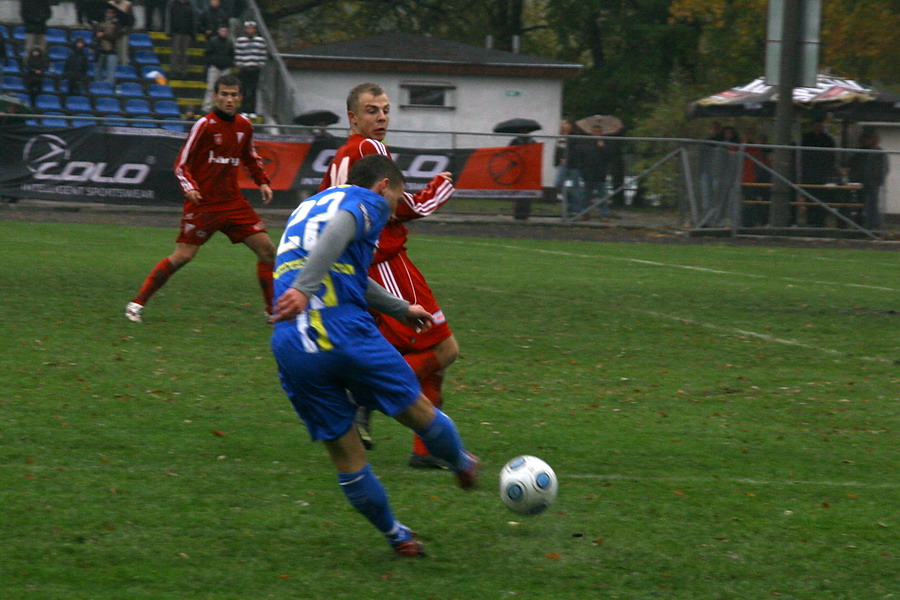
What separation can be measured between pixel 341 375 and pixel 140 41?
2962 centimetres

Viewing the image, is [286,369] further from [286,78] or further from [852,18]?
[852,18]

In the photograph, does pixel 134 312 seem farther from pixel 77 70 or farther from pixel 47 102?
pixel 77 70

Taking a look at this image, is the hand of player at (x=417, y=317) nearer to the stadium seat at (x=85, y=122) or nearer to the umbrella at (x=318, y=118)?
the stadium seat at (x=85, y=122)

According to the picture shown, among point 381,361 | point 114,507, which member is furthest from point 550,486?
point 114,507

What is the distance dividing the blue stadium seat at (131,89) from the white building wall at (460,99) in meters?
5.11

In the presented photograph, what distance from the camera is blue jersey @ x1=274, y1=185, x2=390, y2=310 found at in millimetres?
4758

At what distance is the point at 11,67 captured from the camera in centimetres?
3086

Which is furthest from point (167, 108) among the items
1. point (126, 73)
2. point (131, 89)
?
point (126, 73)

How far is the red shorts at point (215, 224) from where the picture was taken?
1043cm

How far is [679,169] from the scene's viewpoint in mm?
23500

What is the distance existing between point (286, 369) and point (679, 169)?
64.3ft

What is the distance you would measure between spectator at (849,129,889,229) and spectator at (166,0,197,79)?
16.8 m

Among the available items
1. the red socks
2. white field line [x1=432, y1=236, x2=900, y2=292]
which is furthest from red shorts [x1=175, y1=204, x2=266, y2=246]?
white field line [x1=432, y1=236, x2=900, y2=292]

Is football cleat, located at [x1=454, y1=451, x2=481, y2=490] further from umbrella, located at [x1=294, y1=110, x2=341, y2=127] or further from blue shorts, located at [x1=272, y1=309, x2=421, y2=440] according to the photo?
umbrella, located at [x1=294, y1=110, x2=341, y2=127]
